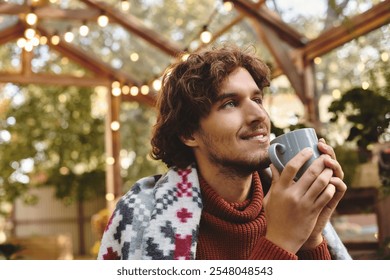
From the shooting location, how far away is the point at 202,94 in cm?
111

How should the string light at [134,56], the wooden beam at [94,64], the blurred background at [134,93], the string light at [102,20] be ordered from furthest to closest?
the wooden beam at [94,64], the string light at [134,56], the string light at [102,20], the blurred background at [134,93]

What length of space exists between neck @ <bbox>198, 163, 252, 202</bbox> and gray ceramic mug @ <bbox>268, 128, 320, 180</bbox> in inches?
6.4

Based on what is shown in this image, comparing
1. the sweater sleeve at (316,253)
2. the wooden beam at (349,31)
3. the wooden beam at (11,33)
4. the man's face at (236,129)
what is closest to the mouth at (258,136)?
the man's face at (236,129)

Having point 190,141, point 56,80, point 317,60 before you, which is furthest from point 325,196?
point 56,80

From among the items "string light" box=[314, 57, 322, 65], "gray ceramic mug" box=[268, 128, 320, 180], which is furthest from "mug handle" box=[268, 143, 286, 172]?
"string light" box=[314, 57, 322, 65]

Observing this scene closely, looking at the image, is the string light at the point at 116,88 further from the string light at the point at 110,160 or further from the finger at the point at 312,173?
the finger at the point at 312,173

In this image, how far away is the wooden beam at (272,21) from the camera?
5.42 metres

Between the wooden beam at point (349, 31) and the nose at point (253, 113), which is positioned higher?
the wooden beam at point (349, 31)

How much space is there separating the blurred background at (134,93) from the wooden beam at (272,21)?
0.04ft

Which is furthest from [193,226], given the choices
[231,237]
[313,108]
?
[313,108]

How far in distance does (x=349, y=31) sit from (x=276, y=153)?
2.92 m

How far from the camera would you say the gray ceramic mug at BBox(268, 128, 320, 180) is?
93 cm
